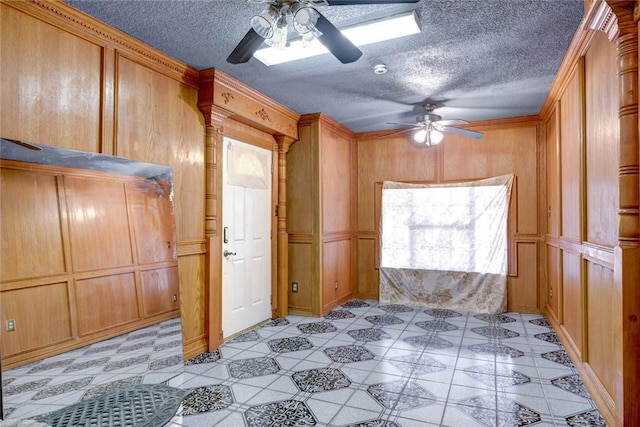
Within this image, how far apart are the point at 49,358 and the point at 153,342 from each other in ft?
2.33

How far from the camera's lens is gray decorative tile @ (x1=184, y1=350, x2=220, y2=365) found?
3.12m

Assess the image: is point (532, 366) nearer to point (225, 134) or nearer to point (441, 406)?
point (441, 406)

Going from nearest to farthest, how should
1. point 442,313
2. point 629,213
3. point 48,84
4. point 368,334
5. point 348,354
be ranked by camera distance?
point 629,213, point 48,84, point 348,354, point 368,334, point 442,313

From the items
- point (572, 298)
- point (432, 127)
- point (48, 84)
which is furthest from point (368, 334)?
point (48, 84)

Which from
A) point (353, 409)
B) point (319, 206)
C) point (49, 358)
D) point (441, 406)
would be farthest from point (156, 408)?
point (319, 206)

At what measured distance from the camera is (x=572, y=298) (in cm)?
318

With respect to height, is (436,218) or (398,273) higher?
(436,218)

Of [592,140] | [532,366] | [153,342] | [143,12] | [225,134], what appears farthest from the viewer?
[225,134]

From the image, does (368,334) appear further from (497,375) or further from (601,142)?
(601,142)

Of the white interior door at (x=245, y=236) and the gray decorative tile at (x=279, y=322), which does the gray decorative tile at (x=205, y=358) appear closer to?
the white interior door at (x=245, y=236)

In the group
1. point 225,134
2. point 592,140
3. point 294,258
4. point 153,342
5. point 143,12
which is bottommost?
point 153,342

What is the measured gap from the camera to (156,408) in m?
2.37

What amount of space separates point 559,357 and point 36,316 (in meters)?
3.90

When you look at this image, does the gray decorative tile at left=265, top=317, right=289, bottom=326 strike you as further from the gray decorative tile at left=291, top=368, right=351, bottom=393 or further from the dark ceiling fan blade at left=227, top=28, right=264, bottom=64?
the dark ceiling fan blade at left=227, top=28, right=264, bottom=64
